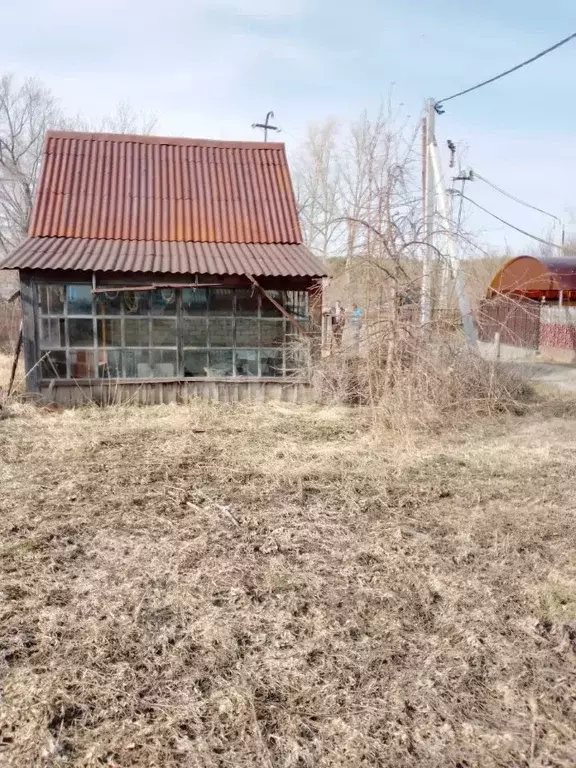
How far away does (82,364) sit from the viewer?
423 inches

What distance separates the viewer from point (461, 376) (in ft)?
34.0

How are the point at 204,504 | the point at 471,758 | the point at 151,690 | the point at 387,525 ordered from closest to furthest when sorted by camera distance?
1. the point at 471,758
2. the point at 151,690
3. the point at 387,525
4. the point at 204,504

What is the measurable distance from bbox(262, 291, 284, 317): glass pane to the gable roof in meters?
0.56

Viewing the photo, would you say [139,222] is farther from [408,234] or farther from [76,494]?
[76,494]

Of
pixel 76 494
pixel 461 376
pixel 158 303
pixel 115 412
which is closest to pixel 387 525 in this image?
pixel 76 494

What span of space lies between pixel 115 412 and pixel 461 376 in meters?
6.13

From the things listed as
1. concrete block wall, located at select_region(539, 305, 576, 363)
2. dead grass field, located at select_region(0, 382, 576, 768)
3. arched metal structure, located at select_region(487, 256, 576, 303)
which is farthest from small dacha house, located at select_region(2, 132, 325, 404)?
arched metal structure, located at select_region(487, 256, 576, 303)

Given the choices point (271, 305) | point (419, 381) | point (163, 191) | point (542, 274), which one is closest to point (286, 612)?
point (419, 381)

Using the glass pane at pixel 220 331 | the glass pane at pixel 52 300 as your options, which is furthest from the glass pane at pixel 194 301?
the glass pane at pixel 52 300

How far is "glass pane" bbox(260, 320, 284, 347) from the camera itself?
36.9ft

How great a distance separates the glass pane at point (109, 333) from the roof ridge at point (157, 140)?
17.3 feet

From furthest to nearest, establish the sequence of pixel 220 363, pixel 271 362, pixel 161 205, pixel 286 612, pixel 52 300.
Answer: pixel 161 205, pixel 271 362, pixel 220 363, pixel 52 300, pixel 286 612

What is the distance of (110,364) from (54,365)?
98cm

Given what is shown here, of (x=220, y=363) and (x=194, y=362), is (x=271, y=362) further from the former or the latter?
(x=194, y=362)
